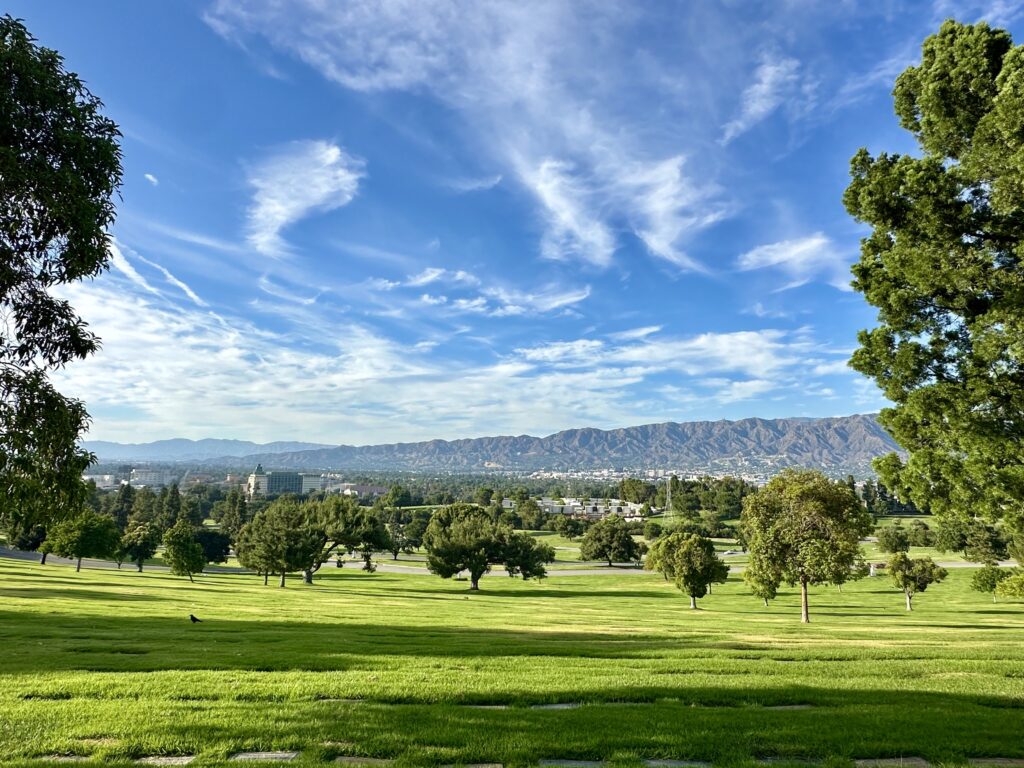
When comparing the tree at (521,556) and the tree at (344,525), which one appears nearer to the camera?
the tree at (521,556)

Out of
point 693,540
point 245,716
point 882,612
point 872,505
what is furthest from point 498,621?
point 872,505

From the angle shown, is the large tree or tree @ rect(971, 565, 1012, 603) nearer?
the large tree

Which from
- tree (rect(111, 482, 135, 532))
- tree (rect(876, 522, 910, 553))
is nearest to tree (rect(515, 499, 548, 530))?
tree (rect(876, 522, 910, 553))

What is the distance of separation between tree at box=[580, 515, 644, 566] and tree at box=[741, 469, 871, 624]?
66438 mm

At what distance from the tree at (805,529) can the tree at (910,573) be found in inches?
845

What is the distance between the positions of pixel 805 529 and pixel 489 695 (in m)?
30.3

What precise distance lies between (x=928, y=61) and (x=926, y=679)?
15013 mm

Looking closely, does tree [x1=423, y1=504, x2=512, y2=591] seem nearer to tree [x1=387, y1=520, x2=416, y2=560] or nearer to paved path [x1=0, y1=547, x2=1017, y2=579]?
paved path [x1=0, y1=547, x2=1017, y2=579]

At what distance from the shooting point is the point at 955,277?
13.2 m

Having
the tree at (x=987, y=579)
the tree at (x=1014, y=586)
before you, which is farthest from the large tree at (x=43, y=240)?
the tree at (x=987, y=579)

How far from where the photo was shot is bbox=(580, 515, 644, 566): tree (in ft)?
330

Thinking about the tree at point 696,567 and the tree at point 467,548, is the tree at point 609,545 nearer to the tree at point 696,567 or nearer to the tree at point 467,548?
the tree at point 467,548

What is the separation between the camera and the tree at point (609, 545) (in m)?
101

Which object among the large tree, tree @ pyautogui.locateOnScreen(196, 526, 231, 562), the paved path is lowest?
the paved path
